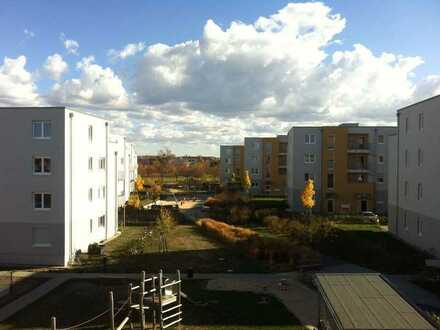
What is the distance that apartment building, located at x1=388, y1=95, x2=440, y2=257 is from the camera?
28297 mm

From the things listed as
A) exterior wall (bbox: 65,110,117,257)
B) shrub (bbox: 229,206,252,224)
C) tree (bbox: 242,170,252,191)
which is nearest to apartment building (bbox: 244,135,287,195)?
tree (bbox: 242,170,252,191)

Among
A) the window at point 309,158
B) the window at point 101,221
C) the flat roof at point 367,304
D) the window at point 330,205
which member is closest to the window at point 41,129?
the window at point 101,221

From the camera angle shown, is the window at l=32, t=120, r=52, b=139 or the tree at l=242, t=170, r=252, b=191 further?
the tree at l=242, t=170, r=252, b=191

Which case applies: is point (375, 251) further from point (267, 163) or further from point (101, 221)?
point (267, 163)

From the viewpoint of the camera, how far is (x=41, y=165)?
92.0ft

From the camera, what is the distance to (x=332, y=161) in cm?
5325

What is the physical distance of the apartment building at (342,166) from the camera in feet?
173

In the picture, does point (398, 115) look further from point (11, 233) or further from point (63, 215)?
point (11, 233)

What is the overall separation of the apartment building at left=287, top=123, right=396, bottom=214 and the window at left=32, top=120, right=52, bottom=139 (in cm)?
3192

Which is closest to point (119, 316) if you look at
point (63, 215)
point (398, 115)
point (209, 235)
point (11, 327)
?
point (11, 327)

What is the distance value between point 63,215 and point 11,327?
1098cm

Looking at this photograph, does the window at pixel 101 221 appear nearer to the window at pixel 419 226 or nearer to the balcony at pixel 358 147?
the window at pixel 419 226

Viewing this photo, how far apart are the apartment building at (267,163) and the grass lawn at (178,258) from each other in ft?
135

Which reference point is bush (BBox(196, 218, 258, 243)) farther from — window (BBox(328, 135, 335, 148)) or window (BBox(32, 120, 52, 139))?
window (BBox(328, 135, 335, 148))
